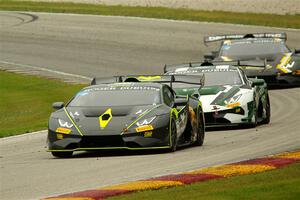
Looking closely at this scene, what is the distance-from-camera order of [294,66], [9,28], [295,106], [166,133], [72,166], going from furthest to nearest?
[9,28], [294,66], [295,106], [166,133], [72,166]

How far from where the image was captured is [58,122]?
15062 mm

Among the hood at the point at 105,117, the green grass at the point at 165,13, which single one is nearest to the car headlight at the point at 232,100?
the hood at the point at 105,117

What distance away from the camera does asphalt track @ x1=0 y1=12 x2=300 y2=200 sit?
12462mm

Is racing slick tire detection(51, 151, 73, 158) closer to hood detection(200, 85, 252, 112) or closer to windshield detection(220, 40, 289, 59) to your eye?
hood detection(200, 85, 252, 112)

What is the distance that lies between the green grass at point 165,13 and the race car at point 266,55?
12878 mm

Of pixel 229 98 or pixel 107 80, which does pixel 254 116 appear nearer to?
pixel 229 98

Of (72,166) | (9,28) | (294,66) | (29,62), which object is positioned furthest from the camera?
(9,28)

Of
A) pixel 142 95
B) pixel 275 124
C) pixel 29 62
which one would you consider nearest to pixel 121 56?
pixel 29 62

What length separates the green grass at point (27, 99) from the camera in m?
21.3

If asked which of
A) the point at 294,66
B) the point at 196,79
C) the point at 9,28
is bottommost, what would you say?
the point at 9,28

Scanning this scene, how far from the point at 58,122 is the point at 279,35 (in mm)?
15926

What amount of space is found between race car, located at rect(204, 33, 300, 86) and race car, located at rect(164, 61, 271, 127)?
7.41 metres

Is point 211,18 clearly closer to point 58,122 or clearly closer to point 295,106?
point 295,106

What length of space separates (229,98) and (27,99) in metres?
7.42
